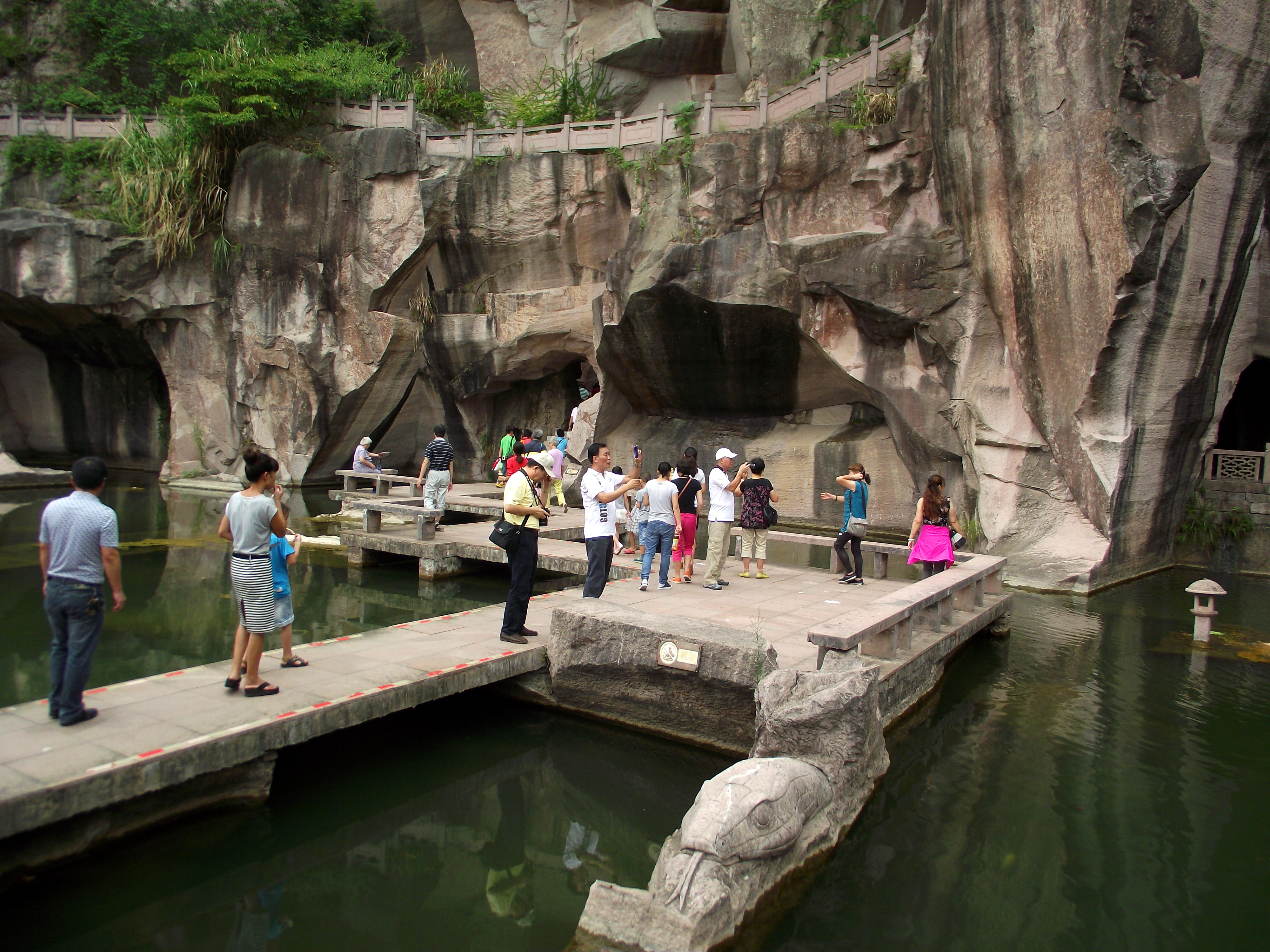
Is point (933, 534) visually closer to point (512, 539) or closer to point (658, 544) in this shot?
point (658, 544)

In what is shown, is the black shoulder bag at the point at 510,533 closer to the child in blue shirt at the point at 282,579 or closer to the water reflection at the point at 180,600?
the child in blue shirt at the point at 282,579

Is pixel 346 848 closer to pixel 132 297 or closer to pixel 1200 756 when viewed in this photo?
pixel 1200 756

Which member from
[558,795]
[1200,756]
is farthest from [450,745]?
[1200,756]

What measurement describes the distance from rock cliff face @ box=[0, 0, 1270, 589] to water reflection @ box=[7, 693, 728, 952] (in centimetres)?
832

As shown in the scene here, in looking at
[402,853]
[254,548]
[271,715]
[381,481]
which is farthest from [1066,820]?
[381,481]

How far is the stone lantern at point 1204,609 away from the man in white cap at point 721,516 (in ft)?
14.7

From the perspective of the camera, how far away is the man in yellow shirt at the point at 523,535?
609cm

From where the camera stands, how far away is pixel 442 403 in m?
23.0

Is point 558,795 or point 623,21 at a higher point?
point 623,21

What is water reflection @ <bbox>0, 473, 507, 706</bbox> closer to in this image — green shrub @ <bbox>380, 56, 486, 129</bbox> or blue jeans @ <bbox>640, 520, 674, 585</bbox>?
blue jeans @ <bbox>640, 520, 674, 585</bbox>

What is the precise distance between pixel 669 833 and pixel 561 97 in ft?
66.1

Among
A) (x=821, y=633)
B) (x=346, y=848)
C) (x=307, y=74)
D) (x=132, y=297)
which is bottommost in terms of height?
(x=346, y=848)

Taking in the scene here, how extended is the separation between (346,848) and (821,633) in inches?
118

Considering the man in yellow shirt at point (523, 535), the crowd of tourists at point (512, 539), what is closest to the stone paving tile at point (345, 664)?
the crowd of tourists at point (512, 539)
